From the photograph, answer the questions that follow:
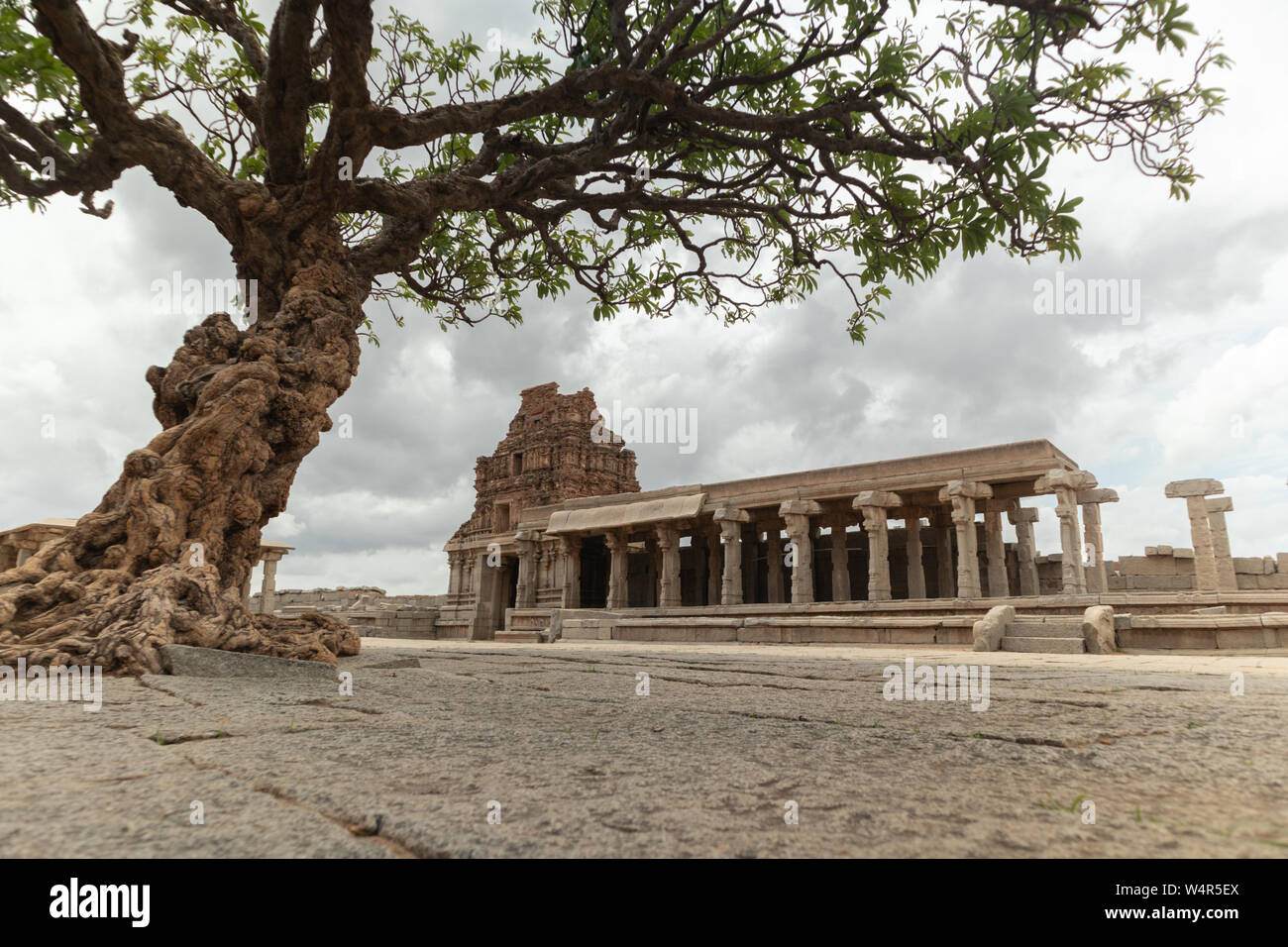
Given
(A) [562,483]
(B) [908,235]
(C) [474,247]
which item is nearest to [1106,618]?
(B) [908,235]

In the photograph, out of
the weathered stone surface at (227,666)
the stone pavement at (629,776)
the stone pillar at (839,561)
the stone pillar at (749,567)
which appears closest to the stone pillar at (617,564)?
the stone pillar at (749,567)

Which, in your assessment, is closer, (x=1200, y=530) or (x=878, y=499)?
(x=1200, y=530)

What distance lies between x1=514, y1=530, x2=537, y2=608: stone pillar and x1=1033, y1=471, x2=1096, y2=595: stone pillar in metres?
18.1

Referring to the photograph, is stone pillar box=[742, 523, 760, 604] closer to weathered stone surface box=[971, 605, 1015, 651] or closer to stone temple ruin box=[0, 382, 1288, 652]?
stone temple ruin box=[0, 382, 1288, 652]

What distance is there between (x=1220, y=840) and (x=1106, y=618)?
11.3 meters

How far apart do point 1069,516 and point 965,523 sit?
2.37m

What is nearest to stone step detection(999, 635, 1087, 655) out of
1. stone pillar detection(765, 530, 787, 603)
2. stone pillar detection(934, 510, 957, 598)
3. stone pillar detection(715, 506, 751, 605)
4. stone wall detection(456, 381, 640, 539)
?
stone pillar detection(715, 506, 751, 605)

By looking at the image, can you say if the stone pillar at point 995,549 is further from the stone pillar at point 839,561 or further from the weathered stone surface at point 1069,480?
the stone pillar at point 839,561

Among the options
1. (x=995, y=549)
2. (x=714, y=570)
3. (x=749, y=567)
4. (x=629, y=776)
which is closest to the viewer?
(x=629, y=776)

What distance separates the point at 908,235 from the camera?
5438mm

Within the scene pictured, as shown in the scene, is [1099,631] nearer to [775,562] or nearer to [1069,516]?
[1069,516]

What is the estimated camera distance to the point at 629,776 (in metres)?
1.95

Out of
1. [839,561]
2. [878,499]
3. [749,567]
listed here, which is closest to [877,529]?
[878,499]

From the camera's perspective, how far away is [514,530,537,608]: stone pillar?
27.2 m
